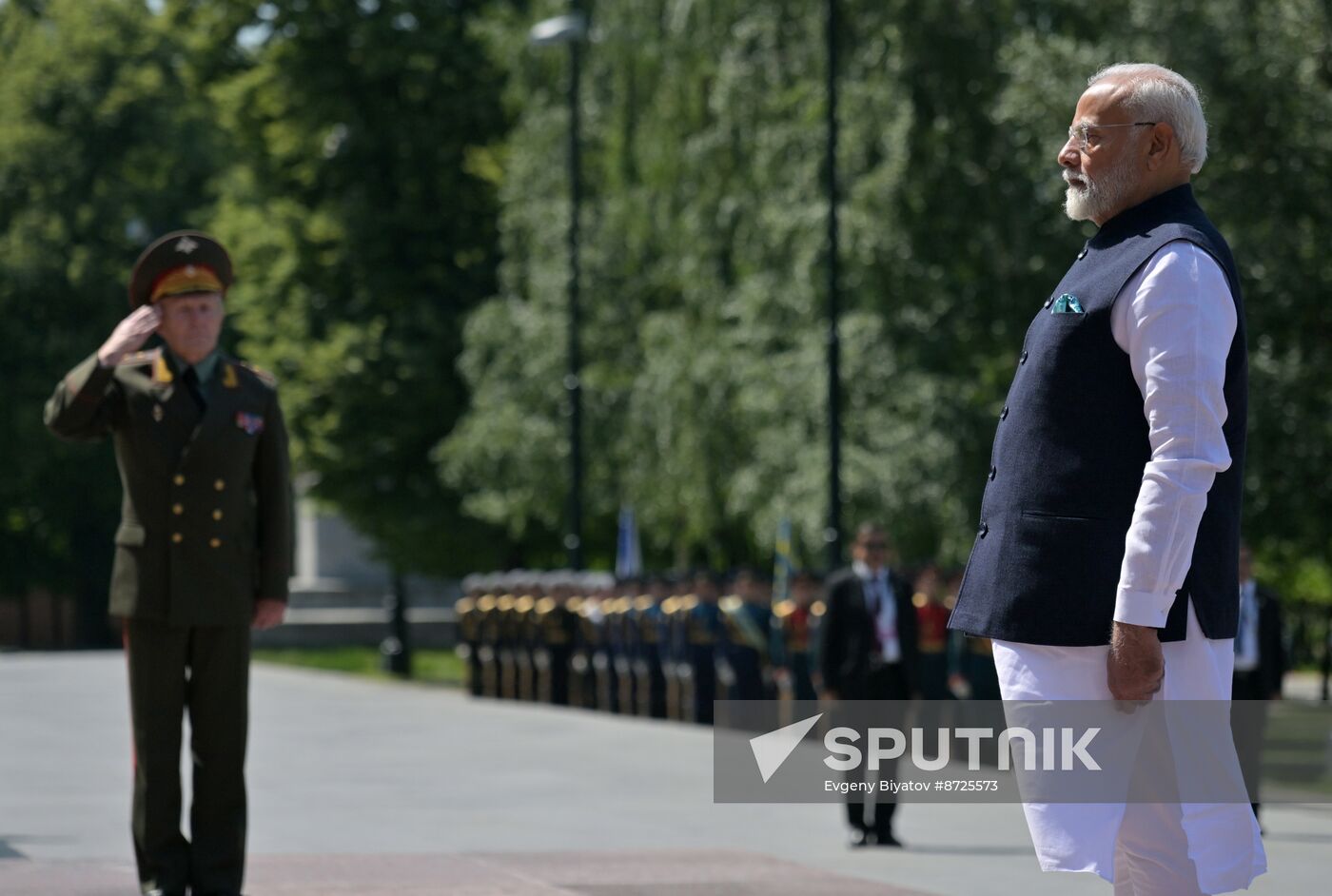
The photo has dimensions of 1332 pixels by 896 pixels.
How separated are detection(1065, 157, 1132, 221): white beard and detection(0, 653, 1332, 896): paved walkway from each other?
4557mm

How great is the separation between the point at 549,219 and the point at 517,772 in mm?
18624

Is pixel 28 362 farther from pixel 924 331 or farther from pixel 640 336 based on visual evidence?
pixel 924 331

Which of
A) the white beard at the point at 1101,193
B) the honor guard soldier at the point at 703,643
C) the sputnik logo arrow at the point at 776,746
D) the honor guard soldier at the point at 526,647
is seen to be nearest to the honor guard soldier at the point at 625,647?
the honor guard soldier at the point at 703,643

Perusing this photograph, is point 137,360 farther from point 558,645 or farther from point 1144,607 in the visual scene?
point 558,645

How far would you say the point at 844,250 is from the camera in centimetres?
2508

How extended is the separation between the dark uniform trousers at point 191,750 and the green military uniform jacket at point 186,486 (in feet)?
0.34

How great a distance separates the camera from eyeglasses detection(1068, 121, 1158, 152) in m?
4.68

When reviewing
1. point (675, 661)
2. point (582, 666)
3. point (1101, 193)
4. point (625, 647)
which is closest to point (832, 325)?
point (675, 661)

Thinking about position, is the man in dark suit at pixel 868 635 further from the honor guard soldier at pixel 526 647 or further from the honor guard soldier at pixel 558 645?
the honor guard soldier at pixel 526 647

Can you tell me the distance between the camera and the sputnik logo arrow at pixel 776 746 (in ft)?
51.8

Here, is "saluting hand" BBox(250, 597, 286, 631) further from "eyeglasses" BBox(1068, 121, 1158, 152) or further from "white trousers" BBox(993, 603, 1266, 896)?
"eyeglasses" BBox(1068, 121, 1158, 152)

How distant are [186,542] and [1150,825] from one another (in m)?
3.64

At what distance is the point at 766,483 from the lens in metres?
26.6

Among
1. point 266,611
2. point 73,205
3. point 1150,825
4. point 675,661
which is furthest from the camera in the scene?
point 73,205
